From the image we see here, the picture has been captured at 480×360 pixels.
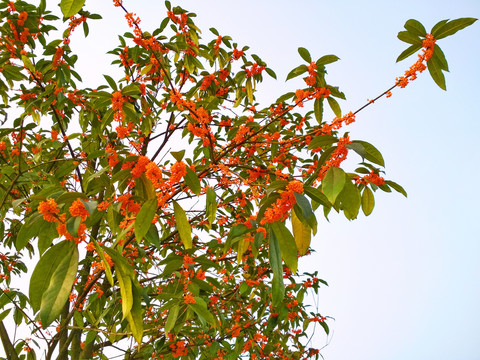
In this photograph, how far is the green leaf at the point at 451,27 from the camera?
1.34 metres

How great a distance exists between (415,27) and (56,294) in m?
1.65

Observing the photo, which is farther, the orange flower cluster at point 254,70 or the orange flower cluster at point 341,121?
the orange flower cluster at point 254,70

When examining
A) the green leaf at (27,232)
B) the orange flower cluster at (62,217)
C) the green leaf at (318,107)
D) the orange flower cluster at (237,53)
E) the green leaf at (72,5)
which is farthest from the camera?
the orange flower cluster at (237,53)

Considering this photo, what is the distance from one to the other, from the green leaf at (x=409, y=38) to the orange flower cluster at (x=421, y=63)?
0.03 m

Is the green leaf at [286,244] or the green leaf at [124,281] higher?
the green leaf at [286,244]

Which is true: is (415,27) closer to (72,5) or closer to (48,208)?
(72,5)

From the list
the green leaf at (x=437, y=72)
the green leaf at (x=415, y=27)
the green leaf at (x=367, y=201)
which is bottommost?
the green leaf at (x=367, y=201)

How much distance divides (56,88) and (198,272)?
1766 mm

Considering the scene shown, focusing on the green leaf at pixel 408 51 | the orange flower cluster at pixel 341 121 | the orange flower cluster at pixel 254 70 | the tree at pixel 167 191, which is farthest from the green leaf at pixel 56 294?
the orange flower cluster at pixel 254 70

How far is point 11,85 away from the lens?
10.4 feet

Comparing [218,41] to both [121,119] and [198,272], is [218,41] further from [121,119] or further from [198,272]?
[198,272]

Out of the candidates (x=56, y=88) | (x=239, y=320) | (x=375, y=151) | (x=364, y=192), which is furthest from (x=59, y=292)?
Answer: (x=239, y=320)

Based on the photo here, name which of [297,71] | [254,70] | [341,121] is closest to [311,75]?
[297,71]

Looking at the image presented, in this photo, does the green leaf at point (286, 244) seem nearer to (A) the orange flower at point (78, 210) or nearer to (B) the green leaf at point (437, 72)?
(A) the orange flower at point (78, 210)
